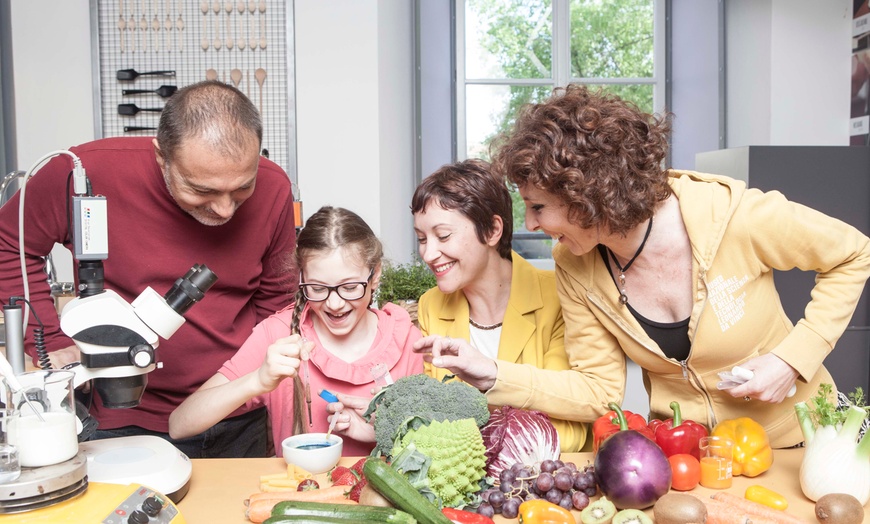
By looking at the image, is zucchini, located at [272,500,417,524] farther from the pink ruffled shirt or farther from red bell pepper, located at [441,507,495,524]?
the pink ruffled shirt

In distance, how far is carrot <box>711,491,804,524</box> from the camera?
4.21 ft

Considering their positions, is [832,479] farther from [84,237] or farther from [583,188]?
[84,237]

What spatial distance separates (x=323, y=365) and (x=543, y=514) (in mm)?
857

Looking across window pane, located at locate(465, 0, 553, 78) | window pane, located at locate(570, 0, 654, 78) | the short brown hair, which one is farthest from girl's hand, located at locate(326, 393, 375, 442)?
window pane, located at locate(570, 0, 654, 78)

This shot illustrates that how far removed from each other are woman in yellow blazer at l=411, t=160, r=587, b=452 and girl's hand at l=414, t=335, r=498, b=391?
0.18 metres

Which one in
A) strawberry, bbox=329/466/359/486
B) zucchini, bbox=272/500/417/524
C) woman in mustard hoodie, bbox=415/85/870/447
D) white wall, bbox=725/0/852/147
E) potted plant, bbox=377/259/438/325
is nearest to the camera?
zucchini, bbox=272/500/417/524

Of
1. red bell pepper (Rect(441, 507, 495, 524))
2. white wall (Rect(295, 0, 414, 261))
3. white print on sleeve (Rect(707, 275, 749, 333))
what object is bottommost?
red bell pepper (Rect(441, 507, 495, 524))

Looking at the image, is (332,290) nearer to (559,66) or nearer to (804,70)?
(804,70)

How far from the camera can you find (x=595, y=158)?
5.30 ft

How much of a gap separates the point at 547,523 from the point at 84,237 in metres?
1.01

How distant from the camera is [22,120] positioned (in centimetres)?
355

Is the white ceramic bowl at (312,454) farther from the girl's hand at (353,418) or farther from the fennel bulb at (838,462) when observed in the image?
the fennel bulb at (838,462)

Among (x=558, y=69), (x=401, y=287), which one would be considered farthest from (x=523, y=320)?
(x=558, y=69)

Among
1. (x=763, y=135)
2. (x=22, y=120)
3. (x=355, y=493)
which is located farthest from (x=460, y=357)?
(x=763, y=135)
